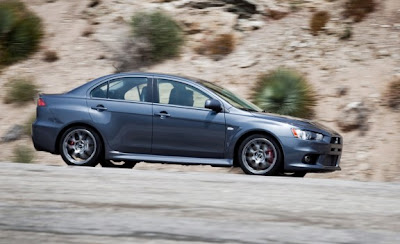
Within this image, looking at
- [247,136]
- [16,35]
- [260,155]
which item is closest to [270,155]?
[260,155]

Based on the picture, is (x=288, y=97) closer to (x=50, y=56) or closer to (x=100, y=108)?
(x=100, y=108)

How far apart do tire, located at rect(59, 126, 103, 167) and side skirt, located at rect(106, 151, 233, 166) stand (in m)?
0.21

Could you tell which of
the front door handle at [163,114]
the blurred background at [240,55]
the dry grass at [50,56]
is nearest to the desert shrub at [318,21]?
the blurred background at [240,55]

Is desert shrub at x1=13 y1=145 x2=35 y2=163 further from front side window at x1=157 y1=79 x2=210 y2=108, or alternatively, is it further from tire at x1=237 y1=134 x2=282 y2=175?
tire at x1=237 y1=134 x2=282 y2=175

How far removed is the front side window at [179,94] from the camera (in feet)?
35.0

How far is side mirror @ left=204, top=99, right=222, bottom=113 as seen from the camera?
10281 mm

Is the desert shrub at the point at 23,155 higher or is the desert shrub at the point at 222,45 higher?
the desert shrub at the point at 222,45

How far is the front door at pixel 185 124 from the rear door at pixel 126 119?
13 cm

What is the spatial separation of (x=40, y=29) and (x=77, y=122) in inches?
459

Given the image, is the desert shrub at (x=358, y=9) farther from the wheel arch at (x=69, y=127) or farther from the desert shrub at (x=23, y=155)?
the wheel arch at (x=69, y=127)

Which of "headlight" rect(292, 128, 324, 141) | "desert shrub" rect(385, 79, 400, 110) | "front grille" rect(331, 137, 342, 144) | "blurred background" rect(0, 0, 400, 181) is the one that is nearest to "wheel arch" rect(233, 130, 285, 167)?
"headlight" rect(292, 128, 324, 141)

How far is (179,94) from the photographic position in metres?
10.8

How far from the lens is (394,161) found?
1452cm

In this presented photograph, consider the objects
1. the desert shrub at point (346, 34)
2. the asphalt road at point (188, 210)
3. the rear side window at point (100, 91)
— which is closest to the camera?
the asphalt road at point (188, 210)
